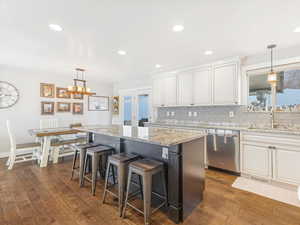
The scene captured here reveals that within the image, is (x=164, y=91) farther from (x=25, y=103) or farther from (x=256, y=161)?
(x=25, y=103)

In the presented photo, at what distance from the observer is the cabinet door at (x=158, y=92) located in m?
4.58

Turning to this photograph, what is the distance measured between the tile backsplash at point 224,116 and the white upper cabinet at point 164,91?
0.38m

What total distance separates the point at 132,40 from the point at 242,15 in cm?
165

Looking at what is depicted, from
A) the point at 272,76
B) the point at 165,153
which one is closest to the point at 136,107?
the point at 165,153

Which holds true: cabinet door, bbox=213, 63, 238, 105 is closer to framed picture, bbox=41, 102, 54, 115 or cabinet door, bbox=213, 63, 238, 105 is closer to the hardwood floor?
the hardwood floor

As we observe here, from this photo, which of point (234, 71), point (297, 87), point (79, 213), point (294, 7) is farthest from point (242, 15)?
point (79, 213)

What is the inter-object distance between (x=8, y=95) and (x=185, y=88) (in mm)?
4892

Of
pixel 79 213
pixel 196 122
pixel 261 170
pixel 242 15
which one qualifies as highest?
pixel 242 15

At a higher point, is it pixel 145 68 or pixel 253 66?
pixel 145 68

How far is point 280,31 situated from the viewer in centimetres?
232

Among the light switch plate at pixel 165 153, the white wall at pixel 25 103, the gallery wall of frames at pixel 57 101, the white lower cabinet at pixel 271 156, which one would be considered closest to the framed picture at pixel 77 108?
the gallery wall of frames at pixel 57 101

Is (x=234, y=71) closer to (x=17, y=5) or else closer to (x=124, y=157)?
(x=124, y=157)

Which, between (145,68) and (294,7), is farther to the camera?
(145,68)

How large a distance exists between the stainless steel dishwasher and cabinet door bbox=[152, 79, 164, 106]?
180cm
